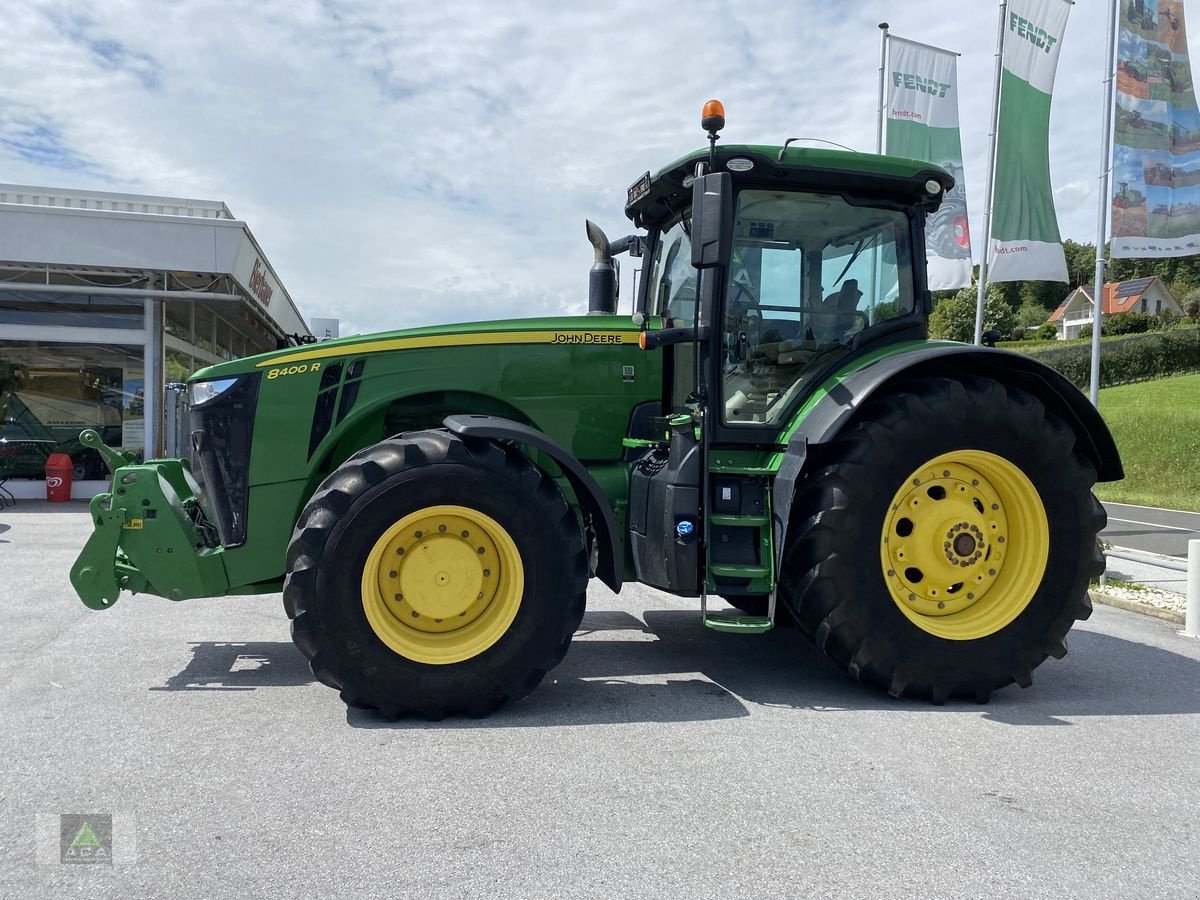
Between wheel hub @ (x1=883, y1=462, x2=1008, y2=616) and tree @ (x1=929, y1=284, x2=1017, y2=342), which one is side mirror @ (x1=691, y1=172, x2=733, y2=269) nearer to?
wheel hub @ (x1=883, y1=462, x2=1008, y2=616)

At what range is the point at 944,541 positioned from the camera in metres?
4.43

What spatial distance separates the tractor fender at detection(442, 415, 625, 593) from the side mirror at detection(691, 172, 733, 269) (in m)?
1.09

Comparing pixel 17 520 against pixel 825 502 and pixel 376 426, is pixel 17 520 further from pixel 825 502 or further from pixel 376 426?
pixel 825 502

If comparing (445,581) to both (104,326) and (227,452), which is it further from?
(104,326)

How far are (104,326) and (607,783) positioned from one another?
45.0 ft

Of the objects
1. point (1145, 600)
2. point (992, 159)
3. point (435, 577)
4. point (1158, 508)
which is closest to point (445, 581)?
point (435, 577)

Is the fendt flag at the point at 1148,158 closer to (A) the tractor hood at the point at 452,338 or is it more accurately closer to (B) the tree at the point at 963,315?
(A) the tractor hood at the point at 452,338

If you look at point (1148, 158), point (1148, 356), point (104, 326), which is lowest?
point (104, 326)

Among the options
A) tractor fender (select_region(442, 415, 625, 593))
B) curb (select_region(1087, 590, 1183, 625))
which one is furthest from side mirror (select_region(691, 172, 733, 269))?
curb (select_region(1087, 590, 1183, 625))

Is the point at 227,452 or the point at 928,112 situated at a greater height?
the point at 928,112

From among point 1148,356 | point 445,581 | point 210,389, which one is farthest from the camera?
point 1148,356

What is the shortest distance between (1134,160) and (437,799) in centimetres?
1120

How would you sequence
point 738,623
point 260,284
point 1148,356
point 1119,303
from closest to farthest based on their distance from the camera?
point 738,623, point 260,284, point 1148,356, point 1119,303

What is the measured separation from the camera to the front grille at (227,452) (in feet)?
14.5
